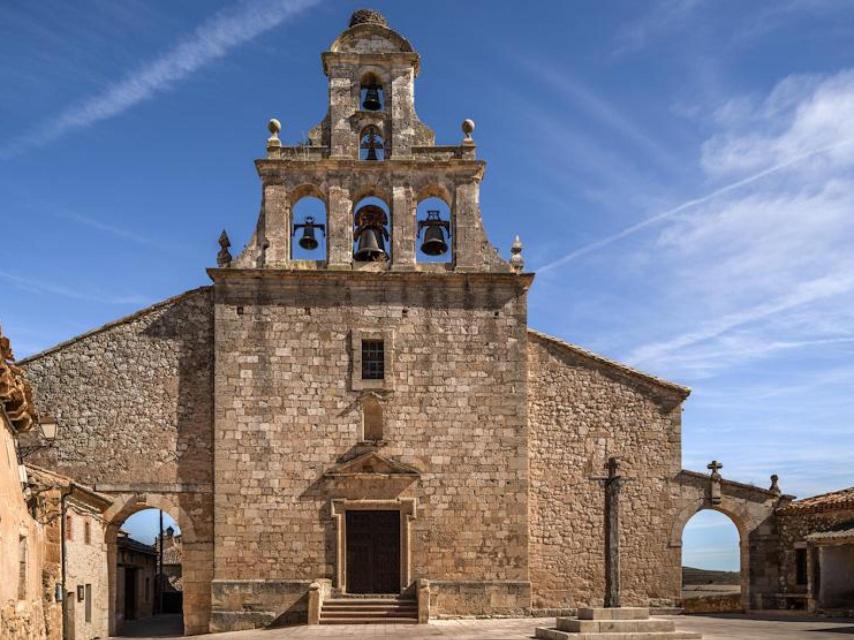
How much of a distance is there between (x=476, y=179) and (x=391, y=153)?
7.08ft

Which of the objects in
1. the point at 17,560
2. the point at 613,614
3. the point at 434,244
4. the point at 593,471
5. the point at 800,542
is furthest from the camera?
the point at 434,244

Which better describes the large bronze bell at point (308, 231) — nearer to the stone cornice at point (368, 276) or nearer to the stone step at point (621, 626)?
the stone cornice at point (368, 276)

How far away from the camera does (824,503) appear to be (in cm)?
2258

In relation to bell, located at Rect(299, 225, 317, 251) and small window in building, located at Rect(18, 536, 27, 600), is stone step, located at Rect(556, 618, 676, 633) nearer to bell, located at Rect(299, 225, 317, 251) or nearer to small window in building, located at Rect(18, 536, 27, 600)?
small window in building, located at Rect(18, 536, 27, 600)

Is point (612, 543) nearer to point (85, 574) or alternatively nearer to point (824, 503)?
point (824, 503)

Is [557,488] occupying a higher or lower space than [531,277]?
lower

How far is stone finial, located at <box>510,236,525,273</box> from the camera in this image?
2336cm

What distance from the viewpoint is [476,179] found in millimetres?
23516

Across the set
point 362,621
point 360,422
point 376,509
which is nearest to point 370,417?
point 360,422

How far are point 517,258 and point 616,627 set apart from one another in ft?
31.7

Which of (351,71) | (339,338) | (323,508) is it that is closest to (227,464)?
(323,508)

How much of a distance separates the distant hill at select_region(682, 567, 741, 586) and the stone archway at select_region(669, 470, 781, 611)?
1384 cm

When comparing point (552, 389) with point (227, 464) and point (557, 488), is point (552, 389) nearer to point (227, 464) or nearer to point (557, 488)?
point (557, 488)

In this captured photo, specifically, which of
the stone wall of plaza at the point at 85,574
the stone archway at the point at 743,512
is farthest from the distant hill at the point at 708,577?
the stone wall of plaza at the point at 85,574
